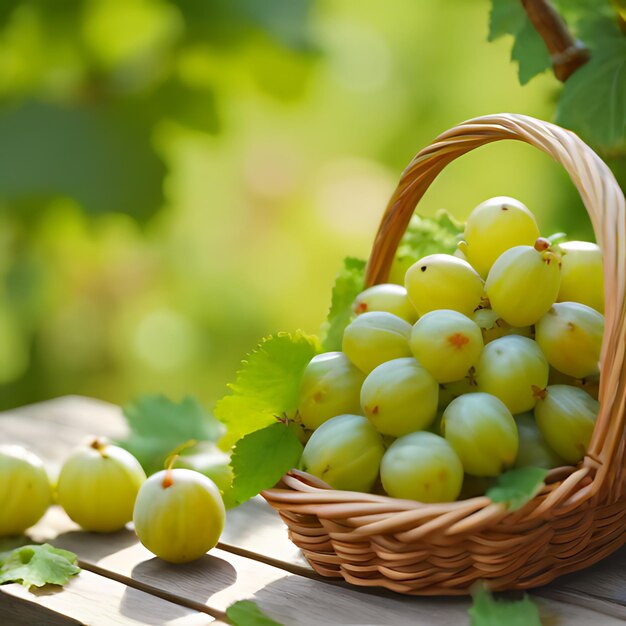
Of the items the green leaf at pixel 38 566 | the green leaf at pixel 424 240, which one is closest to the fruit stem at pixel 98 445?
the green leaf at pixel 38 566

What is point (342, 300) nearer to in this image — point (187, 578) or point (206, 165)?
point (187, 578)

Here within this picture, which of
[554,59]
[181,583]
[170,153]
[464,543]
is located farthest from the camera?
[170,153]

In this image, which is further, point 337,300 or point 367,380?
point 337,300

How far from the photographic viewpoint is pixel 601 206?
62cm

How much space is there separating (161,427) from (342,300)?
0.26 metres

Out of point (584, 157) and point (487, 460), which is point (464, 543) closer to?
point (487, 460)

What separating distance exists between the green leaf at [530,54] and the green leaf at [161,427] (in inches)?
22.0

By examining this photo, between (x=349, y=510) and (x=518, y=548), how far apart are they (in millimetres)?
125

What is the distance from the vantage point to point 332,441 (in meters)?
0.66

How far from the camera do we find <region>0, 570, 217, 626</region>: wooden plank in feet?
2.15

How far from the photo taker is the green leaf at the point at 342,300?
84 centimetres

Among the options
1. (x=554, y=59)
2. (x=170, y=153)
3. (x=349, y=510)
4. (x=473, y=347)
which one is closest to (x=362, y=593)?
(x=349, y=510)

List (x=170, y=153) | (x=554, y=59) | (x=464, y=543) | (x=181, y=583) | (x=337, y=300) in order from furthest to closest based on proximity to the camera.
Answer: (x=170, y=153), (x=554, y=59), (x=337, y=300), (x=181, y=583), (x=464, y=543)

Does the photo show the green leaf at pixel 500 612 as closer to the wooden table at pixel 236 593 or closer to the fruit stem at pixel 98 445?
the wooden table at pixel 236 593
